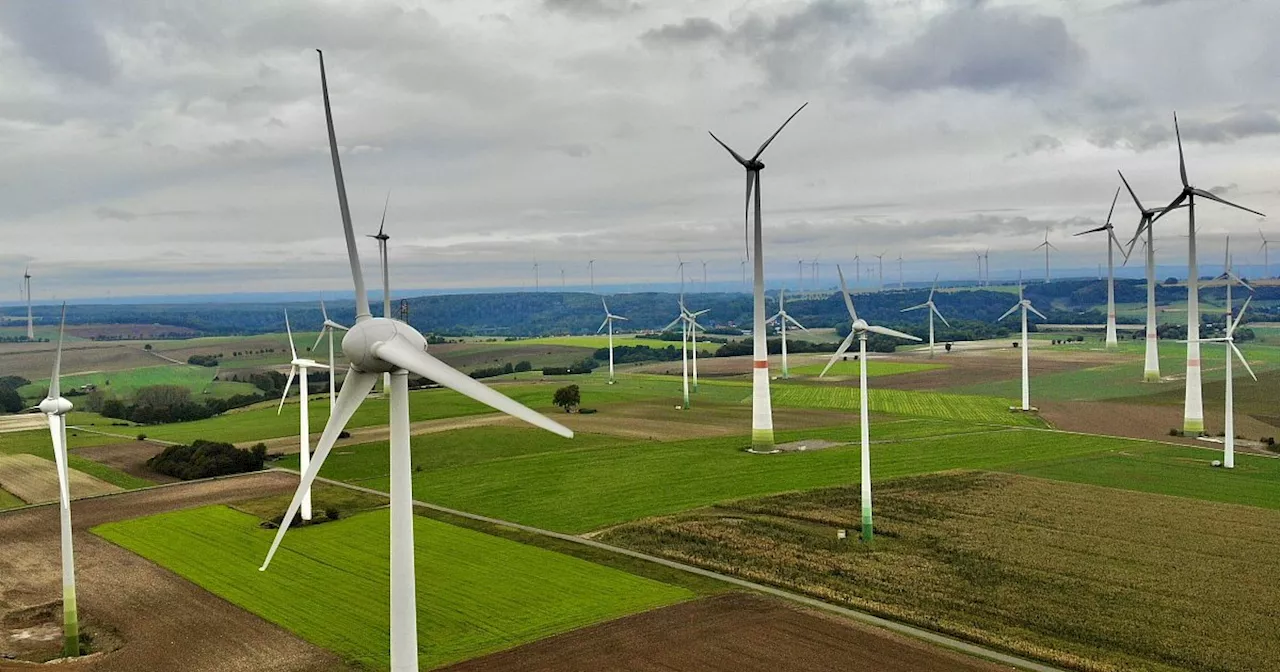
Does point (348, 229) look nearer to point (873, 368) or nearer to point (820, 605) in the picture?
point (820, 605)

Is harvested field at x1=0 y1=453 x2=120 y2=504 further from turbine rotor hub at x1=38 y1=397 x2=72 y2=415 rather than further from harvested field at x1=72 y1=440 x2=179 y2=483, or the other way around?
turbine rotor hub at x1=38 y1=397 x2=72 y2=415

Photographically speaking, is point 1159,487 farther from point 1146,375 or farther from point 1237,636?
point 1146,375

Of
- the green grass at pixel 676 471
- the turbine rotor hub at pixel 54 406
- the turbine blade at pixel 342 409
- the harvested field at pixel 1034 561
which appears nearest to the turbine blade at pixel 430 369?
the turbine blade at pixel 342 409

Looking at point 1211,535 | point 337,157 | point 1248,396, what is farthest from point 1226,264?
point 337,157

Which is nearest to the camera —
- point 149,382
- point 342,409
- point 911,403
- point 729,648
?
point 342,409

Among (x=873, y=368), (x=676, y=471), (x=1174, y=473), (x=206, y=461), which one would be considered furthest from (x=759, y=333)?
(x=873, y=368)

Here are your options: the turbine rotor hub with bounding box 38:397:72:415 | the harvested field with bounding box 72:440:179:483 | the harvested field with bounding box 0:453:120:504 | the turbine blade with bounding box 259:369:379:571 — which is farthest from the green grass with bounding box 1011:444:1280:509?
the harvested field with bounding box 0:453:120:504

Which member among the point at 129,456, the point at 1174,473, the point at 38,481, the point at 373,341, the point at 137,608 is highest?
the point at 373,341
